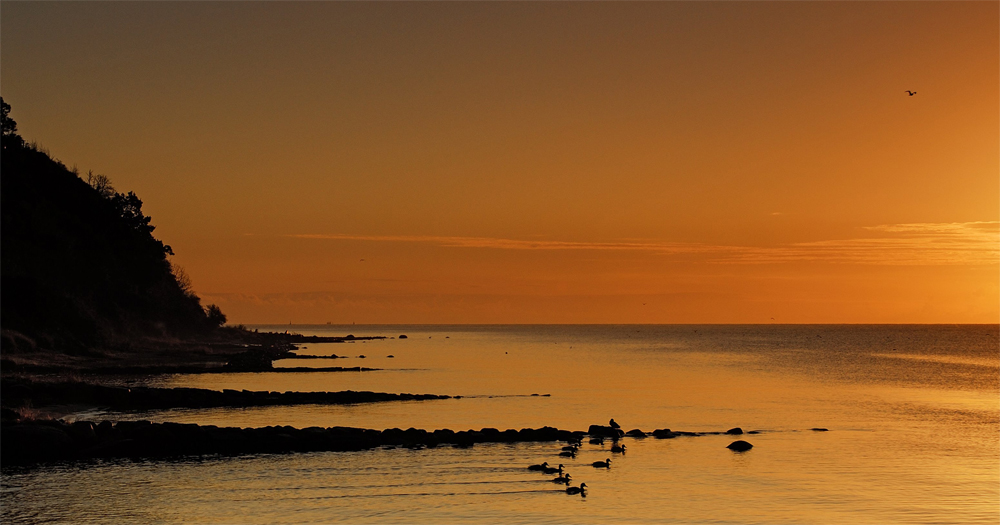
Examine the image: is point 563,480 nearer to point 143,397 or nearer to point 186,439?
point 186,439

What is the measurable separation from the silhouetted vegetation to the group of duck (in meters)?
47.6

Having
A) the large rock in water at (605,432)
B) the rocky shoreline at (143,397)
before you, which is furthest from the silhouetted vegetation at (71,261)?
the large rock in water at (605,432)

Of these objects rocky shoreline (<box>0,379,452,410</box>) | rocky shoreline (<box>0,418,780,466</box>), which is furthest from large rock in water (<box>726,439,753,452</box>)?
rocky shoreline (<box>0,379,452,410</box>)

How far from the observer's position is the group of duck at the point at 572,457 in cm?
2803

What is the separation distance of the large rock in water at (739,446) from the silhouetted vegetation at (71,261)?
52.9 meters

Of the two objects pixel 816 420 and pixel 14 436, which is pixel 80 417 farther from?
pixel 816 420

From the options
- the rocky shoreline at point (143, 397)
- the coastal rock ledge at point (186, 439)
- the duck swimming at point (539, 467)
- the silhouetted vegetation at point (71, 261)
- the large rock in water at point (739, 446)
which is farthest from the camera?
the silhouetted vegetation at point (71, 261)

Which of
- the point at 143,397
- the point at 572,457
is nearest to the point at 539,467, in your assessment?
the point at 572,457

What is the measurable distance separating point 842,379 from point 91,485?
76.3 metres

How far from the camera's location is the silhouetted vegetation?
7200cm

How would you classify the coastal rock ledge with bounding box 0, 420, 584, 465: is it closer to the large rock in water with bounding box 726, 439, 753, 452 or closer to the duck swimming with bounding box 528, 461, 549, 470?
the duck swimming with bounding box 528, 461, 549, 470

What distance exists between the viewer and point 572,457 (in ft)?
114

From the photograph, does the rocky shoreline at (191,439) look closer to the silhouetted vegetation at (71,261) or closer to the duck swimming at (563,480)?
the duck swimming at (563,480)

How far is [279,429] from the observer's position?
123ft
